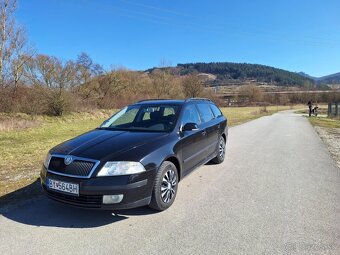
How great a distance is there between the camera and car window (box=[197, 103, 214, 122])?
6657mm

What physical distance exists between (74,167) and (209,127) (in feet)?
11.1

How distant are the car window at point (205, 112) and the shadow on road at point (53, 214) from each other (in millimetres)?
2684

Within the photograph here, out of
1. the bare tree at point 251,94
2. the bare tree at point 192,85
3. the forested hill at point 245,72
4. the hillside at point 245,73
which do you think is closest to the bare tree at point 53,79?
the bare tree at point 192,85

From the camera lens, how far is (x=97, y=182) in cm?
393

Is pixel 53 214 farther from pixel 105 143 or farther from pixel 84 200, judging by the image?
pixel 105 143

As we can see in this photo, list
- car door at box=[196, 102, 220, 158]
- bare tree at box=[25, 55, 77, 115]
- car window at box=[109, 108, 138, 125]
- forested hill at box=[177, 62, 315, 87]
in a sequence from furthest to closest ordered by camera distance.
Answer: forested hill at box=[177, 62, 315, 87] → bare tree at box=[25, 55, 77, 115] → car door at box=[196, 102, 220, 158] → car window at box=[109, 108, 138, 125]

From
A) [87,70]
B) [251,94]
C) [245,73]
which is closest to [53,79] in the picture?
[87,70]

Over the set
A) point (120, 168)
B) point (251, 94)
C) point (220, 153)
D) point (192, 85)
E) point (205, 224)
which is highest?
point (192, 85)

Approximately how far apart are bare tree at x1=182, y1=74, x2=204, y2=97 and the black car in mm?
56323

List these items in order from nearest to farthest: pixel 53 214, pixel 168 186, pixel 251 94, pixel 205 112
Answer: pixel 53 214, pixel 168 186, pixel 205 112, pixel 251 94

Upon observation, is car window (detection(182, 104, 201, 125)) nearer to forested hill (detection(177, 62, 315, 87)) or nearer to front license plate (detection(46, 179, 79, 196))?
front license plate (detection(46, 179, 79, 196))

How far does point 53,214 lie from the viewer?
4438mm

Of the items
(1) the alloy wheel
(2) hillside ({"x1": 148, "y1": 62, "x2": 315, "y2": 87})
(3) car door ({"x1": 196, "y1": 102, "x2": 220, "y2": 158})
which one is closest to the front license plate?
(1) the alloy wheel

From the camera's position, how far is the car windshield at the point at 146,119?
5430 millimetres
